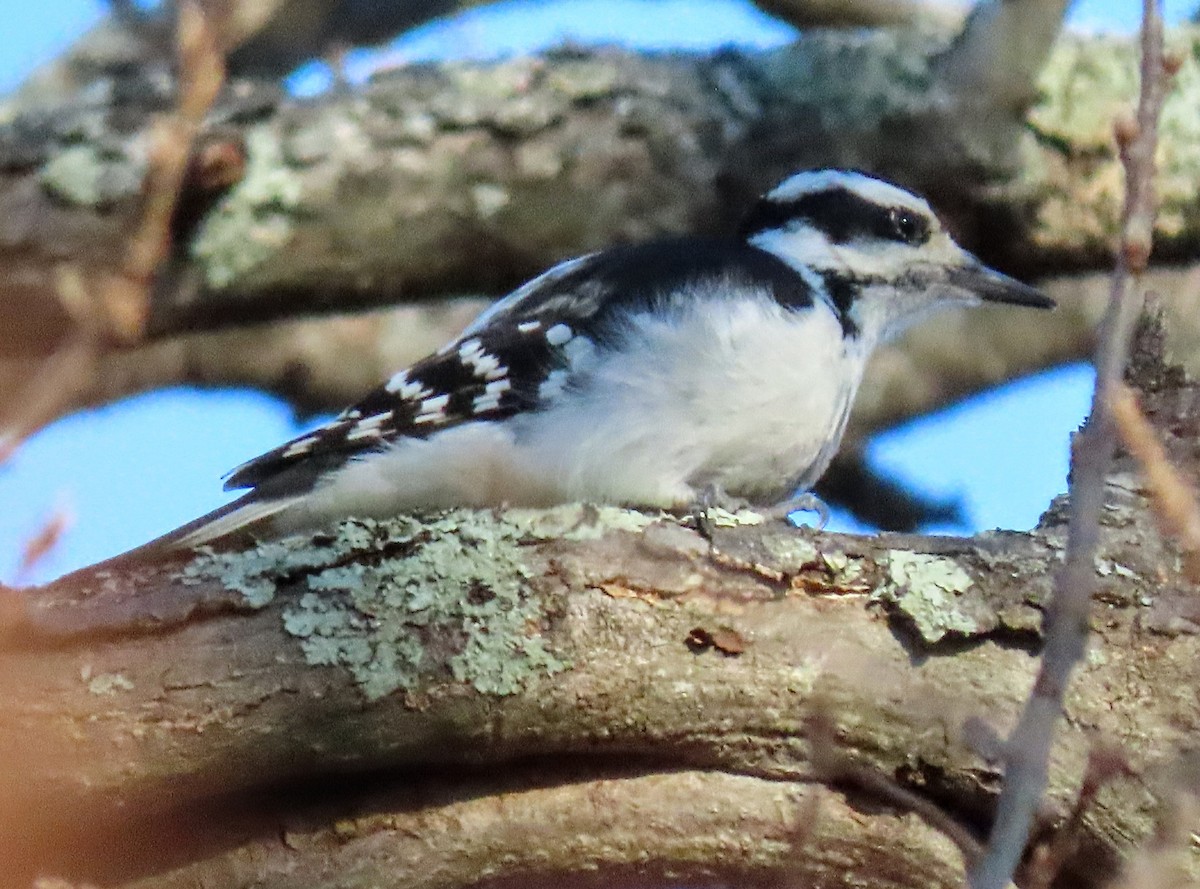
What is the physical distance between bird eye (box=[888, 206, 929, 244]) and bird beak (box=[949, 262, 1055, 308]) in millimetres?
115

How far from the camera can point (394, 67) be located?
4621 millimetres

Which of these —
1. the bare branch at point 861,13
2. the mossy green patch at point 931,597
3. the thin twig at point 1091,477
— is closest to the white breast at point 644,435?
the mossy green patch at point 931,597

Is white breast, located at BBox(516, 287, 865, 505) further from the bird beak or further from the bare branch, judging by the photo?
the bare branch

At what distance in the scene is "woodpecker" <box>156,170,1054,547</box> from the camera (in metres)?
3.15

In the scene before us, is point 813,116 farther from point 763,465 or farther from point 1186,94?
point 763,465

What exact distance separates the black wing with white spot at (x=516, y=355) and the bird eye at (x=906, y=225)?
0.39m

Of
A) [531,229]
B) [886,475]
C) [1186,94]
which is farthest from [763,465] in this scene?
[1186,94]

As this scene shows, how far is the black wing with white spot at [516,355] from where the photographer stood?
3232 millimetres

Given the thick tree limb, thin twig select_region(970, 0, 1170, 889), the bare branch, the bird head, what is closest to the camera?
thin twig select_region(970, 0, 1170, 889)

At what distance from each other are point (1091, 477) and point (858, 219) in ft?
7.97

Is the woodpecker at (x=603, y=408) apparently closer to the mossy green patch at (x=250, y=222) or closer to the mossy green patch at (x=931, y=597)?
the mossy green patch at (x=931, y=597)

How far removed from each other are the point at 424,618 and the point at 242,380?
2.20 metres

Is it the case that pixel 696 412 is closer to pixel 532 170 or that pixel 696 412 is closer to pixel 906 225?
pixel 906 225

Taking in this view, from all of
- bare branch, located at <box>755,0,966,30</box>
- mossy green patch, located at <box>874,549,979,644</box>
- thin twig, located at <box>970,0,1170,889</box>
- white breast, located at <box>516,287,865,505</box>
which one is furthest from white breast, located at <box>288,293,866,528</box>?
bare branch, located at <box>755,0,966,30</box>
